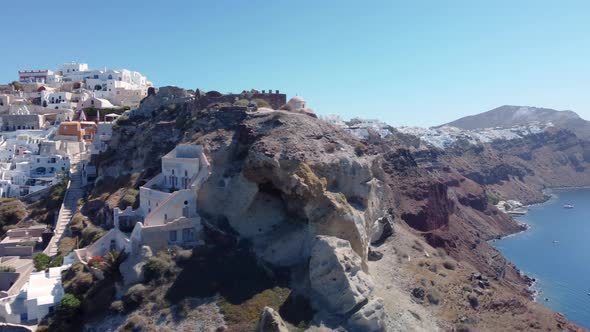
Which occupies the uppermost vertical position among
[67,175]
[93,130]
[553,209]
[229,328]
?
[93,130]

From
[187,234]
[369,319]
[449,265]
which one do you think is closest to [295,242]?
[187,234]

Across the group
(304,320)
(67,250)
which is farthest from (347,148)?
(67,250)

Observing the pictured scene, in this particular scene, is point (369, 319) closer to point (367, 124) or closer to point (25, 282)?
point (25, 282)

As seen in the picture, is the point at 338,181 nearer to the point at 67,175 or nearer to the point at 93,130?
the point at 67,175

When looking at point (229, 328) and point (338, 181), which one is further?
point (338, 181)

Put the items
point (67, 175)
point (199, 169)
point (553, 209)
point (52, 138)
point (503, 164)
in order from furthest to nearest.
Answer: point (503, 164), point (553, 209), point (52, 138), point (67, 175), point (199, 169)
